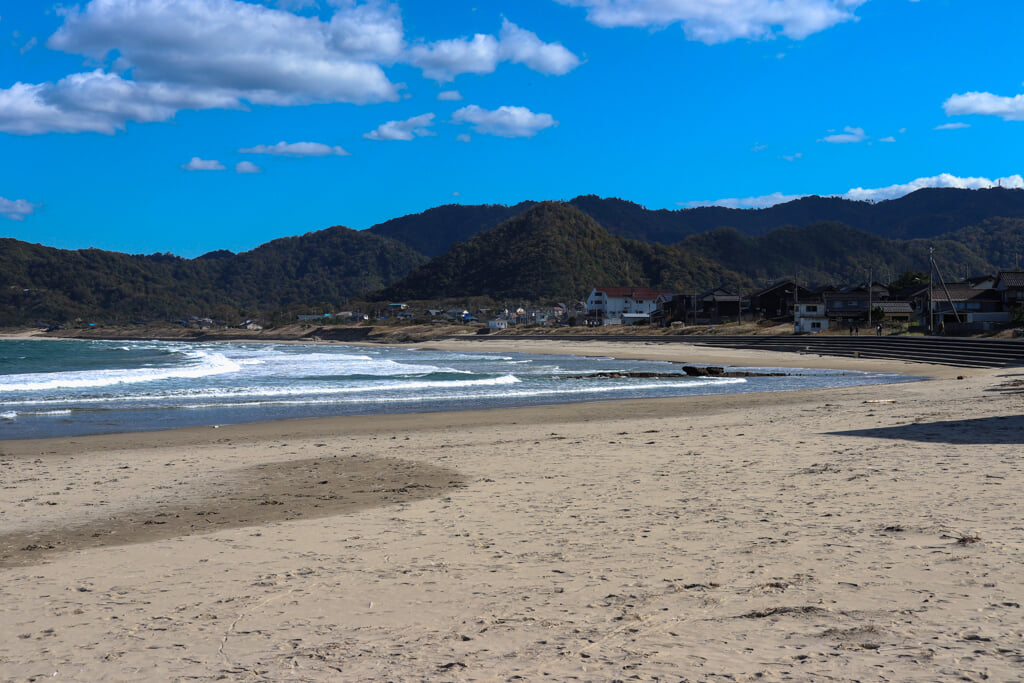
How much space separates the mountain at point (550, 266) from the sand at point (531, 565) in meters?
131

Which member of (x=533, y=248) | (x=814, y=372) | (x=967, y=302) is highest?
(x=533, y=248)

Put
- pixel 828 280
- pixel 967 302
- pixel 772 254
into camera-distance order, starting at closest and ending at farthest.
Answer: pixel 967 302 → pixel 828 280 → pixel 772 254

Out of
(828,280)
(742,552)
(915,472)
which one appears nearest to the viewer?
(742,552)

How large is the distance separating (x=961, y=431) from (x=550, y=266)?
14076 cm

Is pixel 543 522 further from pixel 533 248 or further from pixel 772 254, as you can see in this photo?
pixel 772 254

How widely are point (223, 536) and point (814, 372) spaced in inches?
1318

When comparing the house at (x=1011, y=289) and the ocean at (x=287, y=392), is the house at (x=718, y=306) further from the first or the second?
the ocean at (x=287, y=392)

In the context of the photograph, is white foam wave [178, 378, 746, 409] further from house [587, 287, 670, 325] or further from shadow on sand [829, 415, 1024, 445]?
house [587, 287, 670, 325]

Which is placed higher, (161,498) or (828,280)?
(828,280)

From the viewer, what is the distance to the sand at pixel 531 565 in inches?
152

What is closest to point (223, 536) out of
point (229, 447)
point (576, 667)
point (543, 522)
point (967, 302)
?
point (543, 522)

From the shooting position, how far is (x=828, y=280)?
18238 cm

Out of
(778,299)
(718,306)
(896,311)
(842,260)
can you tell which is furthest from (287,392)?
(842,260)

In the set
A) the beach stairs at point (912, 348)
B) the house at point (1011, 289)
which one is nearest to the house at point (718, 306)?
the beach stairs at point (912, 348)
